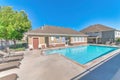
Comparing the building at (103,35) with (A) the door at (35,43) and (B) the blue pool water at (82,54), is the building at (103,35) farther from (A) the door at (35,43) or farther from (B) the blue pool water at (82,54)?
(A) the door at (35,43)

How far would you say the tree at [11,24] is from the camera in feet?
64.8

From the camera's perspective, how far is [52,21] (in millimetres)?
47750

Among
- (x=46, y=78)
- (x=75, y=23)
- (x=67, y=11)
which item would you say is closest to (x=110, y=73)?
(x=46, y=78)

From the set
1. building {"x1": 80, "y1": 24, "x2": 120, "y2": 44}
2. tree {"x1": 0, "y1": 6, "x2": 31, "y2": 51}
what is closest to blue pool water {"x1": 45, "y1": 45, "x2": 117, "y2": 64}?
tree {"x1": 0, "y1": 6, "x2": 31, "y2": 51}

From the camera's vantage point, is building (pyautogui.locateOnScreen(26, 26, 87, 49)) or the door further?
the door

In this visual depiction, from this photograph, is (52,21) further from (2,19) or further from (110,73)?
(110,73)

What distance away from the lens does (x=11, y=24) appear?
20.3 metres

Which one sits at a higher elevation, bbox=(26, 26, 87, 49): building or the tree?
the tree

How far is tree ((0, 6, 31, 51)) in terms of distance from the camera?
19766 millimetres

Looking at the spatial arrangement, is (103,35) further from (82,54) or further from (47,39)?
(82,54)

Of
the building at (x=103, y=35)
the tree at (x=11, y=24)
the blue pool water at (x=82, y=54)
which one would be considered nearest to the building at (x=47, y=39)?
the tree at (x=11, y=24)

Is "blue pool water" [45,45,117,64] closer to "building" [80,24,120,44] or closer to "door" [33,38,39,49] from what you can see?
"door" [33,38,39,49]

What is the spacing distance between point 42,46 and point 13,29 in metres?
6.55

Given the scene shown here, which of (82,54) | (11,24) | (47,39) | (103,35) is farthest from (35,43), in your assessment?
(103,35)
